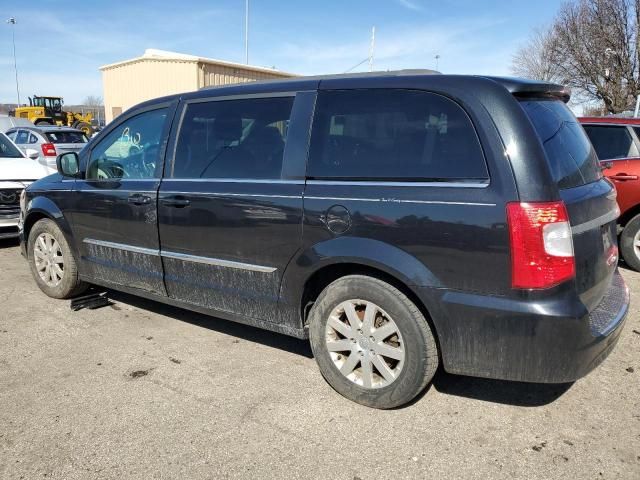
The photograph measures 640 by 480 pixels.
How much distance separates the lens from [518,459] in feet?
8.40

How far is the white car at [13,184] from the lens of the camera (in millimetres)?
6824

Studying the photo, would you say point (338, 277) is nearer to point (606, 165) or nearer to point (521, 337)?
point (521, 337)

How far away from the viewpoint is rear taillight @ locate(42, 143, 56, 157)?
13131 mm

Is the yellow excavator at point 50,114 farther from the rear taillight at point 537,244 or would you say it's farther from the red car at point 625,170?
the rear taillight at point 537,244

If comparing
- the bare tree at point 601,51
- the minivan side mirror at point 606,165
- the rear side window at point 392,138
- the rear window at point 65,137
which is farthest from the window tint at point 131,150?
the bare tree at point 601,51

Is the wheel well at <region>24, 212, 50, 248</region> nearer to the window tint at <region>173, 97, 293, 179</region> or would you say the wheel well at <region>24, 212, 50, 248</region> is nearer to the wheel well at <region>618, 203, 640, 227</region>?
the window tint at <region>173, 97, 293, 179</region>

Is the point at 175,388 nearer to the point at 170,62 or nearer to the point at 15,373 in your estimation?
the point at 15,373

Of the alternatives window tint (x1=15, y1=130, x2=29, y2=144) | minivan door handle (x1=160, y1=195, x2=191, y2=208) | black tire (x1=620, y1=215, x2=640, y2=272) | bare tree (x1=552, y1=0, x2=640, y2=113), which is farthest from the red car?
bare tree (x1=552, y1=0, x2=640, y2=113)

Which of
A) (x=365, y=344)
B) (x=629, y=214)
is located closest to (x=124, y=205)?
(x=365, y=344)

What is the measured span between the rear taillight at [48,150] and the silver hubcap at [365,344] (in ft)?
40.7

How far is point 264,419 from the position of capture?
9.56 ft

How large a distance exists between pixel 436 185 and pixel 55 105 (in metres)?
39.5

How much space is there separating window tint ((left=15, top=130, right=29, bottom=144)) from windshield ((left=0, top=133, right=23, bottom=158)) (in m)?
7.06

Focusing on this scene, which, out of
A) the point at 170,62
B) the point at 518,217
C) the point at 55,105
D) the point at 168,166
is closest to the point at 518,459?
the point at 518,217
